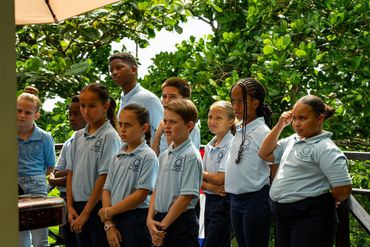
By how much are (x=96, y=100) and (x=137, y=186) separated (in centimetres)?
65

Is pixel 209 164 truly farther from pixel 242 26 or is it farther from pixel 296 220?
pixel 242 26

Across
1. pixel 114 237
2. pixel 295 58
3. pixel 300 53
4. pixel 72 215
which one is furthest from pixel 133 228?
pixel 295 58

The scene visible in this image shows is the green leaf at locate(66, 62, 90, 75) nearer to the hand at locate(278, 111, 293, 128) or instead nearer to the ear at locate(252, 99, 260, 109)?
the ear at locate(252, 99, 260, 109)

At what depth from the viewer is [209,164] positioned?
504 cm

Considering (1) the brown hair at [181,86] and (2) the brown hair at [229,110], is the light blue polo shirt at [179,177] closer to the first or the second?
(2) the brown hair at [229,110]

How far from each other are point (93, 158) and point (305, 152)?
1331 millimetres

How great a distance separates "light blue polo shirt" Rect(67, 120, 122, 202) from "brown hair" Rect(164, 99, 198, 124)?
0.50m

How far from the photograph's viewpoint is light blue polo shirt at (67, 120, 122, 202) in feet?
16.2

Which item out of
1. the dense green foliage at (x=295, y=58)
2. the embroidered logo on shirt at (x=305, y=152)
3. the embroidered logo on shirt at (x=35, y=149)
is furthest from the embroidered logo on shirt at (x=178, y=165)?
the dense green foliage at (x=295, y=58)

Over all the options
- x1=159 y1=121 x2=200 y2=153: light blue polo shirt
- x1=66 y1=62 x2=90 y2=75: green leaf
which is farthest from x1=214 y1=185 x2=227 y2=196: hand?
x1=66 y1=62 x2=90 y2=75: green leaf

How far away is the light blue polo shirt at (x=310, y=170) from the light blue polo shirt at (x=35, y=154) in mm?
1773

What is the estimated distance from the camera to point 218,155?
498 centimetres

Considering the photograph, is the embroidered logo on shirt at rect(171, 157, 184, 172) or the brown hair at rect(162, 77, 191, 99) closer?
the embroidered logo on shirt at rect(171, 157, 184, 172)

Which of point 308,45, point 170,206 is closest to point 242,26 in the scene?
point 308,45
